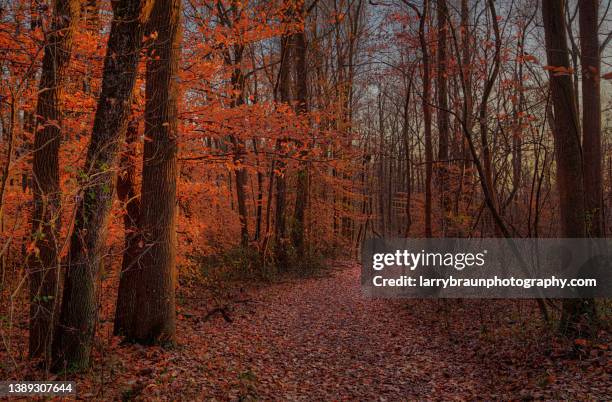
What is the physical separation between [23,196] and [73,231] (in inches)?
106

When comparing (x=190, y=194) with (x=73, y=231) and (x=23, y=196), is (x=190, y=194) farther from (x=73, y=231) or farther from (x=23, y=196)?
(x=73, y=231)

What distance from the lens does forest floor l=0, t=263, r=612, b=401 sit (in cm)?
523

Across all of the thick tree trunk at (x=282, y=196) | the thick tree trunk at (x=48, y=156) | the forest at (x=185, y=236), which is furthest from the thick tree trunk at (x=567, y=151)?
the thick tree trunk at (x=282, y=196)

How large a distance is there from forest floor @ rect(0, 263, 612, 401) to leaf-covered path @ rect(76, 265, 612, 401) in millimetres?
17

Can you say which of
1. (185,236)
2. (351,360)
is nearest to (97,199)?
(351,360)

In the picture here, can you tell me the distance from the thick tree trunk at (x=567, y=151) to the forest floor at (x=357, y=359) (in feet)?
1.85

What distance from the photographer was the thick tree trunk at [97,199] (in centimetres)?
506

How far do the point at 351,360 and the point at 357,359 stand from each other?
0.39ft

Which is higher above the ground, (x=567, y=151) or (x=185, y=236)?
(x=567, y=151)

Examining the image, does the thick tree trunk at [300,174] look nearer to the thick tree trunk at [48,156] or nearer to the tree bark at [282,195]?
the tree bark at [282,195]

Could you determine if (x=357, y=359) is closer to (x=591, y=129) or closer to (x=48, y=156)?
(x=48, y=156)

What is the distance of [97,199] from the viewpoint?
16.5 ft

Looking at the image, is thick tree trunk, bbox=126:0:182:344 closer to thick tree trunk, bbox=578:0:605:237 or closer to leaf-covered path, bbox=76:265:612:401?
leaf-covered path, bbox=76:265:612:401

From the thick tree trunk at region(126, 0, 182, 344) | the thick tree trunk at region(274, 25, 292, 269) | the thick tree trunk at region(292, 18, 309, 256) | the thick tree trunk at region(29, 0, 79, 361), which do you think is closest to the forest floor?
the thick tree trunk at region(126, 0, 182, 344)
